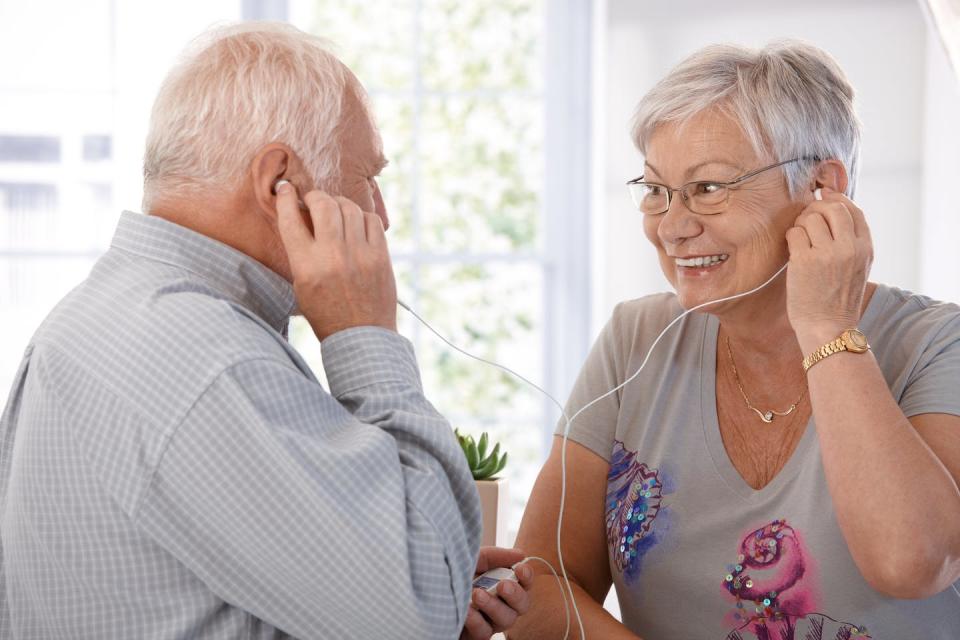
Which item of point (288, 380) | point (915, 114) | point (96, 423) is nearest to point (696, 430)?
point (288, 380)

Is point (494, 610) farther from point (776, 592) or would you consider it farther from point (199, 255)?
point (199, 255)

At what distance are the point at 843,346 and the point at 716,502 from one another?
33cm

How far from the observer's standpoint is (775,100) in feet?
5.02

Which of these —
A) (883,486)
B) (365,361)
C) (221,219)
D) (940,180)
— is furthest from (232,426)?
(940,180)

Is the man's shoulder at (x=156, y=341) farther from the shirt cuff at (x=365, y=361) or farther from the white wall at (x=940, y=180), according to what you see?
the white wall at (x=940, y=180)

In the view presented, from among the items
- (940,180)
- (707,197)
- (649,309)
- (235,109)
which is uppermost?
(235,109)

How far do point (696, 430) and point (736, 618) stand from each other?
0.30 m

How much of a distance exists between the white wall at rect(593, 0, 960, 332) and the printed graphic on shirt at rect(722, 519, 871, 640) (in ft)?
5.96

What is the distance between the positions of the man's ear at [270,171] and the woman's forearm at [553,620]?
2.43 feet

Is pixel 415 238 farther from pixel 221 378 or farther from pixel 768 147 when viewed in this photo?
pixel 221 378

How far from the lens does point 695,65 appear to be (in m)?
1.58

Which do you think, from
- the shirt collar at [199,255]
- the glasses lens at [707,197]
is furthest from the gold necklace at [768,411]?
the shirt collar at [199,255]

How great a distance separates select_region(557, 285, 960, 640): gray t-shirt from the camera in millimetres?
1466

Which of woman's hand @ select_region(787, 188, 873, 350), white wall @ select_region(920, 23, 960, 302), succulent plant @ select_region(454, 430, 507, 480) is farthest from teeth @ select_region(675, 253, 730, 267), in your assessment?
white wall @ select_region(920, 23, 960, 302)
